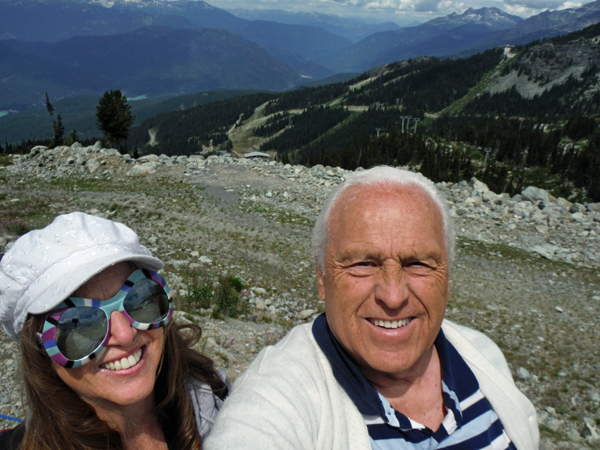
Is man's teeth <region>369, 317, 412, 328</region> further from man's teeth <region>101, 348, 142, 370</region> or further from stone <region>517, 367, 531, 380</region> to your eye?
stone <region>517, 367, 531, 380</region>

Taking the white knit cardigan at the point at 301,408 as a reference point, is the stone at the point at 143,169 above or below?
below

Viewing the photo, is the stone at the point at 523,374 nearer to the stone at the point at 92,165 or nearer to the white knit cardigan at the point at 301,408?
the white knit cardigan at the point at 301,408

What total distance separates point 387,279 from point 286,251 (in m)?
11.2

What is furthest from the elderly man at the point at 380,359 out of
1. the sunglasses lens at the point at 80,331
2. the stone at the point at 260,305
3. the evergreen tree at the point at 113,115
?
the evergreen tree at the point at 113,115

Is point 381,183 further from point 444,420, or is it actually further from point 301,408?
point 444,420

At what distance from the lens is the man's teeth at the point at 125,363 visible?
1.94 meters

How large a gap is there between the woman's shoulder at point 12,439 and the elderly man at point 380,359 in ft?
4.01

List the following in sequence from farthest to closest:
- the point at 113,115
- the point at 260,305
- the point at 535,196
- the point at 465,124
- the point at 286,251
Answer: the point at 465,124 → the point at 113,115 → the point at 535,196 → the point at 286,251 → the point at 260,305

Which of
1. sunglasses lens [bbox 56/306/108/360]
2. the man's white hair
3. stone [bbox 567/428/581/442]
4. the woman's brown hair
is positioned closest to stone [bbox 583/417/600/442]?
stone [bbox 567/428/581/442]

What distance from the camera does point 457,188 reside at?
966 inches

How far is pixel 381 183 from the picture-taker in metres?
2.38

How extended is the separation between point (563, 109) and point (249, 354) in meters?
180

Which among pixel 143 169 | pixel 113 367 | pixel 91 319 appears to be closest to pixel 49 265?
pixel 91 319

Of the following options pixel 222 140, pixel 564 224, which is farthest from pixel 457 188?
pixel 222 140
